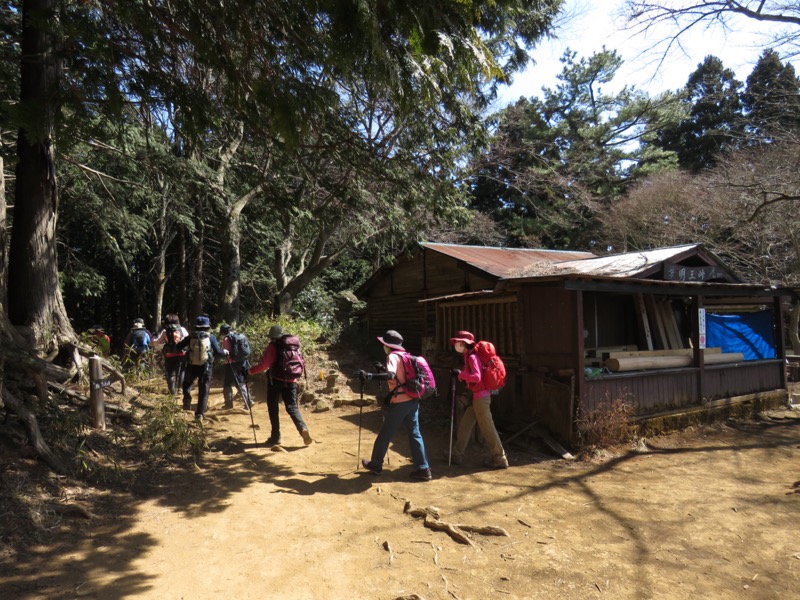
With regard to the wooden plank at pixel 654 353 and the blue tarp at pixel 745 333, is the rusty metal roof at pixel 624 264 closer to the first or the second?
the wooden plank at pixel 654 353

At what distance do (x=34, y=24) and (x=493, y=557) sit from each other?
22.5 feet

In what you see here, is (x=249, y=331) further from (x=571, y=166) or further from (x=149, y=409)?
(x=571, y=166)

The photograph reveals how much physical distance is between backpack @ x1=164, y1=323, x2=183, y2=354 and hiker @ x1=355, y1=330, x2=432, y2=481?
4.72m

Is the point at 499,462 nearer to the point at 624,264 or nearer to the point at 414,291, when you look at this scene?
the point at 624,264

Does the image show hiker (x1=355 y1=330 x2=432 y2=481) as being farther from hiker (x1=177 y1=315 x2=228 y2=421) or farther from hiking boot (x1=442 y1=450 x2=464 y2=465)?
hiker (x1=177 y1=315 x2=228 y2=421)

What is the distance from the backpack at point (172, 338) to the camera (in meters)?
9.45

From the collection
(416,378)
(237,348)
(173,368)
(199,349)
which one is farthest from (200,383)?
(416,378)

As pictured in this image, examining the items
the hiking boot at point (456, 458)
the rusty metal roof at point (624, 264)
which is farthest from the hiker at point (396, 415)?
the rusty metal roof at point (624, 264)

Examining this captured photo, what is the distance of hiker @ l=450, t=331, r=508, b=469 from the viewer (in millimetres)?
6871

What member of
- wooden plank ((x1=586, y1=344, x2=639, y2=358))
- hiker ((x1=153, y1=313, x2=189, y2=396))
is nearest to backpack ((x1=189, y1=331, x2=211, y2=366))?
hiker ((x1=153, y1=313, x2=189, y2=396))

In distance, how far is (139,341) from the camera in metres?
11.6

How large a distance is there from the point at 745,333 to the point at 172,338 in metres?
12.7

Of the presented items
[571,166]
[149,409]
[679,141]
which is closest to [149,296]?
[149,409]

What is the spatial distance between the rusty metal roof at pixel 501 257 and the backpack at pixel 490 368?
200 inches
